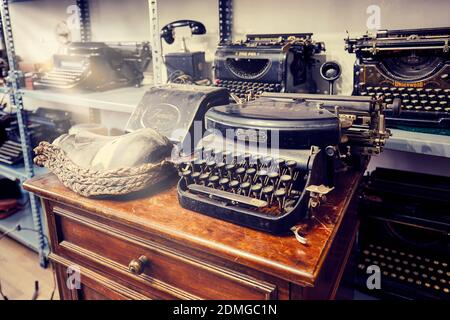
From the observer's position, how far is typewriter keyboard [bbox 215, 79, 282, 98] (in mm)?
1546

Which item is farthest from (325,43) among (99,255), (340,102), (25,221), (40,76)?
(25,221)

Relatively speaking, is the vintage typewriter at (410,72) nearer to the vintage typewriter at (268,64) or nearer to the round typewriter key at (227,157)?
the vintage typewriter at (268,64)

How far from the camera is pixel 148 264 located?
962mm

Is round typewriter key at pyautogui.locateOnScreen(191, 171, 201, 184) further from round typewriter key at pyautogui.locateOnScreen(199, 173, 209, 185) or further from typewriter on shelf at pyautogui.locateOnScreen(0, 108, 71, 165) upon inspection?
typewriter on shelf at pyautogui.locateOnScreen(0, 108, 71, 165)

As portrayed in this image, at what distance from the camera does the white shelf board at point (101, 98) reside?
168cm

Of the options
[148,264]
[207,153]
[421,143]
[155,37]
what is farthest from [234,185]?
[155,37]

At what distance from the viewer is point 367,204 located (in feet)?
4.48

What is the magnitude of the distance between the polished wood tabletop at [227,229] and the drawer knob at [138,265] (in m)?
0.10

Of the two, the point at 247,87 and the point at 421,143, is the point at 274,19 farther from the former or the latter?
the point at 421,143

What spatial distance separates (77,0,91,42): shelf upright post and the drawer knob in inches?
84.3

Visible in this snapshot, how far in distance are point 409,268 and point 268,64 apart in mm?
904

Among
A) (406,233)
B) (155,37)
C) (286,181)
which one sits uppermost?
(155,37)

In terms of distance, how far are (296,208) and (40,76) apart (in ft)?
5.96

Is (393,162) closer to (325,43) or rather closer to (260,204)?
A: (325,43)
